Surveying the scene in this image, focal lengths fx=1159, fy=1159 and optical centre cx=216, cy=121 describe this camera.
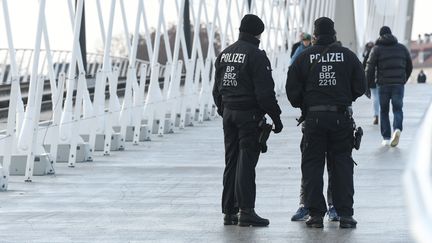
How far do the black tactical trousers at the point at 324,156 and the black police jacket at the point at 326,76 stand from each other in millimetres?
136

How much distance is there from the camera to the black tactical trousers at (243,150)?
921 centimetres

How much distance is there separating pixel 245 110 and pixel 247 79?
0.25m

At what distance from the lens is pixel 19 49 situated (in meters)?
42.3

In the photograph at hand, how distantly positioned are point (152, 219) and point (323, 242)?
2097 mm

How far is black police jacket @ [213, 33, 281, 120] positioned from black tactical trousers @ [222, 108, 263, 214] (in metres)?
0.09

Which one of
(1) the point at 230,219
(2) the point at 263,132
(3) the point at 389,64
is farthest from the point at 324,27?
(3) the point at 389,64

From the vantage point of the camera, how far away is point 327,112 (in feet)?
A: 29.6

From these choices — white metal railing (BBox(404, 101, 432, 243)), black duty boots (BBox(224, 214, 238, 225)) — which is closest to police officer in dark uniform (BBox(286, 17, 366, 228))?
black duty boots (BBox(224, 214, 238, 225))

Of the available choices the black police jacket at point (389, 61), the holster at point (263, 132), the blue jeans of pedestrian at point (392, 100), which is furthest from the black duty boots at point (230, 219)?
the blue jeans of pedestrian at point (392, 100)

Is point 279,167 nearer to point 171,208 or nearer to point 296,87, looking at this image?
point 171,208

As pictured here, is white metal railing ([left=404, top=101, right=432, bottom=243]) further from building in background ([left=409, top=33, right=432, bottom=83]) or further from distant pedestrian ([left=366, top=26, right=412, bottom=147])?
building in background ([left=409, top=33, right=432, bottom=83])

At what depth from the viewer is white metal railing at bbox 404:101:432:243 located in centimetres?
260

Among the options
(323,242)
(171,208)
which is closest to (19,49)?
(171,208)

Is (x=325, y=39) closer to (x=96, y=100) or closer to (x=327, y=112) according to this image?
(x=327, y=112)
